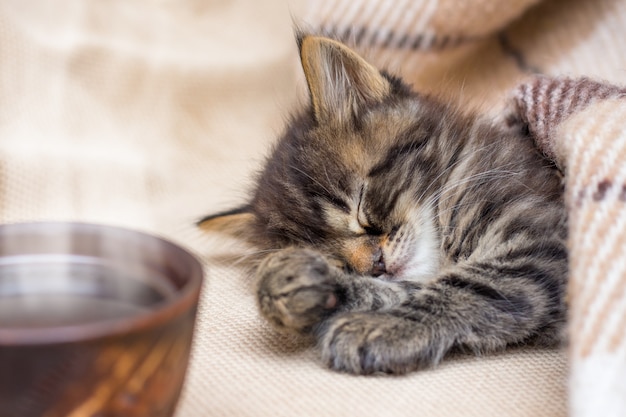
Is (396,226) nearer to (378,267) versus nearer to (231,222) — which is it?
(378,267)

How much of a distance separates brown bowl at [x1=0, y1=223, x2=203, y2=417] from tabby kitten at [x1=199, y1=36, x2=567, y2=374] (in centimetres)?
38

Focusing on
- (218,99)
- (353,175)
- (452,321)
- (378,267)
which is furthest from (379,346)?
(218,99)

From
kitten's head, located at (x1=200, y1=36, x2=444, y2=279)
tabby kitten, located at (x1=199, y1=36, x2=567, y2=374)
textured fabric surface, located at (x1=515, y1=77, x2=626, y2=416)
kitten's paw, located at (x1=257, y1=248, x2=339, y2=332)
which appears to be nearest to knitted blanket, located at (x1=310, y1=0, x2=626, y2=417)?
textured fabric surface, located at (x1=515, y1=77, x2=626, y2=416)

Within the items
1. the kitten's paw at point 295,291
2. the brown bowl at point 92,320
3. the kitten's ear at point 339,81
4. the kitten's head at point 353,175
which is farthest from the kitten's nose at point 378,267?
the brown bowl at point 92,320

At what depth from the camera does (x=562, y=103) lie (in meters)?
1.43

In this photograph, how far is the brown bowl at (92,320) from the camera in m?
0.65

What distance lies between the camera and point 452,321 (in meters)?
1.16

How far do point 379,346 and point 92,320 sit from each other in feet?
1.62

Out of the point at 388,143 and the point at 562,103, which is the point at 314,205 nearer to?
the point at 388,143

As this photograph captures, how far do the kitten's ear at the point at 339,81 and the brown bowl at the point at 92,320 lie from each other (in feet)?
2.56

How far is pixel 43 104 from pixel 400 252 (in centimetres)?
131

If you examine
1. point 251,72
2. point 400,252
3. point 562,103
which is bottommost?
point 251,72

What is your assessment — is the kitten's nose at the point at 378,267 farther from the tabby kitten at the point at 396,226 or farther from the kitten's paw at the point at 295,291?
the kitten's paw at the point at 295,291

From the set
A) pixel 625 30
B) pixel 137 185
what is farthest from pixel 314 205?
pixel 625 30
